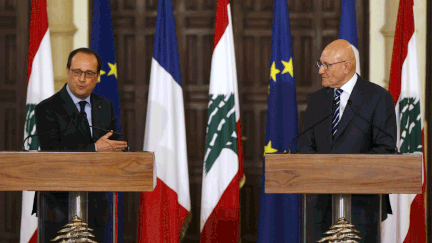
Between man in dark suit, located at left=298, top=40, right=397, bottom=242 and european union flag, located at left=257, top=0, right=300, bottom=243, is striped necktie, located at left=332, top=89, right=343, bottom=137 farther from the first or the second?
european union flag, located at left=257, top=0, right=300, bottom=243

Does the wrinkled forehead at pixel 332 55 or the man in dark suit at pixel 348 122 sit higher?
the wrinkled forehead at pixel 332 55

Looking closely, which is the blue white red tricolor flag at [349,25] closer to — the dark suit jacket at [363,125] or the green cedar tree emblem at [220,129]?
the green cedar tree emblem at [220,129]

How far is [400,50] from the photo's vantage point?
395 centimetres

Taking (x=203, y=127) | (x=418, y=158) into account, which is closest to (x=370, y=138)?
(x=418, y=158)

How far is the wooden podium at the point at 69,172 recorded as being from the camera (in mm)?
2020

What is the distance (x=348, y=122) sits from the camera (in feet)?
8.09

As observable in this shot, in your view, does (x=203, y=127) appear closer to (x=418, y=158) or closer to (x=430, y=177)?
(x=430, y=177)

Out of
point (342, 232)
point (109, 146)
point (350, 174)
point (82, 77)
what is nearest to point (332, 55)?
point (350, 174)

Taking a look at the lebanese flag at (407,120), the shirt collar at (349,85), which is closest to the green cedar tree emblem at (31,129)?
the shirt collar at (349,85)

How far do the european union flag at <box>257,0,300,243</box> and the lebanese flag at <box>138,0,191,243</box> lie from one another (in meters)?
0.74

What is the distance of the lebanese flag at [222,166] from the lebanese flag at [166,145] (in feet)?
0.71

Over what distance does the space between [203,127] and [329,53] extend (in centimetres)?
208

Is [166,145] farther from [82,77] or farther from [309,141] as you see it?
[309,141]

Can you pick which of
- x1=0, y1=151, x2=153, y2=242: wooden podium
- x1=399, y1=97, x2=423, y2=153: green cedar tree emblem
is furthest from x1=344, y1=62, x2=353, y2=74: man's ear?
x1=399, y1=97, x2=423, y2=153: green cedar tree emblem
